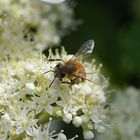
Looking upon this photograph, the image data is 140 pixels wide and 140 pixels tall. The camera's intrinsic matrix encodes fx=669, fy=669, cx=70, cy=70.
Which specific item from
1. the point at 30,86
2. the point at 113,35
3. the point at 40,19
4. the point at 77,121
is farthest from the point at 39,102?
the point at 113,35

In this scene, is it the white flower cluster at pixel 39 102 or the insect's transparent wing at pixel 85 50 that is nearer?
the white flower cluster at pixel 39 102

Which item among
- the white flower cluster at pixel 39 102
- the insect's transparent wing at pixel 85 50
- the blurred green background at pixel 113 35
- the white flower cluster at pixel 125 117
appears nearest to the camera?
the white flower cluster at pixel 39 102

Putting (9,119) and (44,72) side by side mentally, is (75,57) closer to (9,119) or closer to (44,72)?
(44,72)

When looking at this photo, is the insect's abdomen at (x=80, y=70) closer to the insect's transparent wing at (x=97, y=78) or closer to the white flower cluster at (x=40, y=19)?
the insect's transparent wing at (x=97, y=78)

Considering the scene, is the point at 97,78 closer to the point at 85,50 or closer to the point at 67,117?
the point at 85,50

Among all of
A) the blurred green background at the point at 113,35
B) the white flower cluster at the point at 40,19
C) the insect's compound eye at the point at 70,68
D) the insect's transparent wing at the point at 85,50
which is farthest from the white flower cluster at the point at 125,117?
the insect's compound eye at the point at 70,68

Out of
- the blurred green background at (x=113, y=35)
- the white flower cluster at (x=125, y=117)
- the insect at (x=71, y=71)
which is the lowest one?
the white flower cluster at (x=125, y=117)

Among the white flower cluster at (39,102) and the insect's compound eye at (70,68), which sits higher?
the insect's compound eye at (70,68)
